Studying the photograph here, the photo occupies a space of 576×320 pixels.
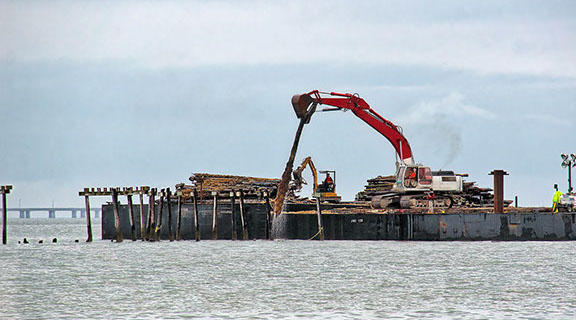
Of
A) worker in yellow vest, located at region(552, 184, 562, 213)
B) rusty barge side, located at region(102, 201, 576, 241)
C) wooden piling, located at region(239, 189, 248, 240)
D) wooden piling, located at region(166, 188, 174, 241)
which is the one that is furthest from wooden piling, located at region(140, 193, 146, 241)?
worker in yellow vest, located at region(552, 184, 562, 213)

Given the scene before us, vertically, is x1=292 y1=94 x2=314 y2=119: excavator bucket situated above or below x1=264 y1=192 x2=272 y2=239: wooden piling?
above

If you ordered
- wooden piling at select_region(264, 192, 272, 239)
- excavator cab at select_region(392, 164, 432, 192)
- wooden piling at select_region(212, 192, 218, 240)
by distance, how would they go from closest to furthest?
excavator cab at select_region(392, 164, 432, 192) → wooden piling at select_region(212, 192, 218, 240) → wooden piling at select_region(264, 192, 272, 239)

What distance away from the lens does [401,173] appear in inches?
2363

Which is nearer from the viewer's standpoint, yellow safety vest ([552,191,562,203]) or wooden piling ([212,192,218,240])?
yellow safety vest ([552,191,562,203])

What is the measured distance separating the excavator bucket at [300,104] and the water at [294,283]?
817 centimetres

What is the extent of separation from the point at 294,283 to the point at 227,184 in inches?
1207

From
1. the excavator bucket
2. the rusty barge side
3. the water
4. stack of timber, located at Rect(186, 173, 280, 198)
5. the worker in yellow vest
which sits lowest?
the water

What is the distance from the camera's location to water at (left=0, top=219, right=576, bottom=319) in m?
28.6

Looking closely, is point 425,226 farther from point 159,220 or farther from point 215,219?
point 159,220

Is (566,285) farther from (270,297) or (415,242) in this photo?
(415,242)

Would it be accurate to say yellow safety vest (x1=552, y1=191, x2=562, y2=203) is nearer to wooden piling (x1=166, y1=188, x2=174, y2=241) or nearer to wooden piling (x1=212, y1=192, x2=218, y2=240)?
wooden piling (x1=212, y1=192, x2=218, y2=240)

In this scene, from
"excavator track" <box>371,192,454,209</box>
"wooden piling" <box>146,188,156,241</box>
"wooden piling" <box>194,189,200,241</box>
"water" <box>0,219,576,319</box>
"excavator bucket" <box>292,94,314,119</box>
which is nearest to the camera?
"water" <box>0,219,576,319</box>

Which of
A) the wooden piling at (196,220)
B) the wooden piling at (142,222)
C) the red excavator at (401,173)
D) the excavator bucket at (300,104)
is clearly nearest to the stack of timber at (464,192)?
the red excavator at (401,173)

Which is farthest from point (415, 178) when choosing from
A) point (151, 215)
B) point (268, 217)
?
point (151, 215)
